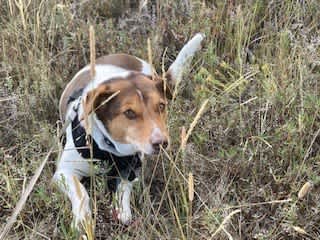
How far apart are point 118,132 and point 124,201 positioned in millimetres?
292

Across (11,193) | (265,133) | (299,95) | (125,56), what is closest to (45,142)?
(11,193)

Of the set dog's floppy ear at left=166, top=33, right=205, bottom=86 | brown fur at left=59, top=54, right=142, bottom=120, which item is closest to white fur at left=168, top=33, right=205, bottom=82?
dog's floppy ear at left=166, top=33, right=205, bottom=86

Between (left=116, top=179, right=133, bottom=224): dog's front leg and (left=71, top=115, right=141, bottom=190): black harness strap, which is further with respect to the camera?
(left=71, top=115, right=141, bottom=190): black harness strap

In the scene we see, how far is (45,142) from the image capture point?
2953mm

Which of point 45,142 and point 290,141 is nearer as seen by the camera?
point 290,141

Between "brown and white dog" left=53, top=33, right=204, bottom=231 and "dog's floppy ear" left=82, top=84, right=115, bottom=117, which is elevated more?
"dog's floppy ear" left=82, top=84, right=115, bottom=117

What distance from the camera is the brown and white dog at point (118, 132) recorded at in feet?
8.13

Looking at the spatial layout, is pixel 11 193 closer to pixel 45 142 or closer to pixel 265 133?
pixel 45 142

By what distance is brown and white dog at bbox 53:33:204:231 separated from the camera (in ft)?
8.13

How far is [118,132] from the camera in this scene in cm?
261

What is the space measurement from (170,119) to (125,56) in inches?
22.2

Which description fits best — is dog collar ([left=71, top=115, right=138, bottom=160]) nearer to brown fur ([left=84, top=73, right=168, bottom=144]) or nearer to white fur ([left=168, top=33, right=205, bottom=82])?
brown fur ([left=84, top=73, right=168, bottom=144])

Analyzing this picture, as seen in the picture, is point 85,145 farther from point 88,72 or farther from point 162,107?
point 88,72

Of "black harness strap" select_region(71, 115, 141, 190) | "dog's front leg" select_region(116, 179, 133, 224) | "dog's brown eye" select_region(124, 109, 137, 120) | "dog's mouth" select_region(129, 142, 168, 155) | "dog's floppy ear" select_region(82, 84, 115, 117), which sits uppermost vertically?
"dog's floppy ear" select_region(82, 84, 115, 117)
